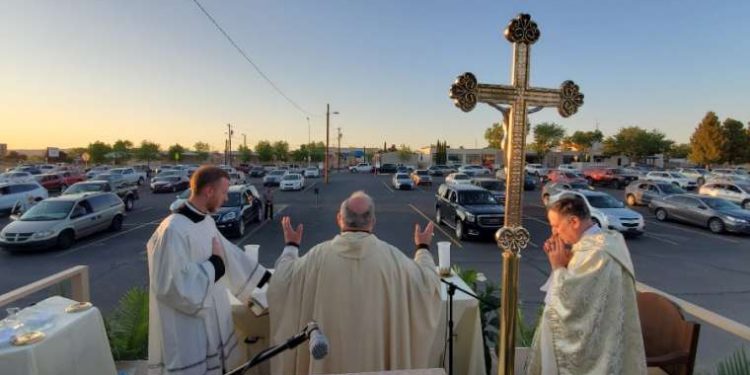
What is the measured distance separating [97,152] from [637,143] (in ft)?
353

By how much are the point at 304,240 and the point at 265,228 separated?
286cm

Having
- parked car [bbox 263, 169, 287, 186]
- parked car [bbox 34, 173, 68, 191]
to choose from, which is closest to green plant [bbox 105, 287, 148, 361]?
parked car [bbox 263, 169, 287, 186]

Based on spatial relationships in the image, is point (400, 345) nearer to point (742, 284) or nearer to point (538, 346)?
point (538, 346)

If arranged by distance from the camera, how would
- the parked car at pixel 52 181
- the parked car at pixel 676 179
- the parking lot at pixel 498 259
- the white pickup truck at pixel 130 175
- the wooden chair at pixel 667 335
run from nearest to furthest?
the wooden chair at pixel 667 335 < the parking lot at pixel 498 259 < the white pickup truck at pixel 130 175 < the parked car at pixel 52 181 < the parked car at pixel 676 179

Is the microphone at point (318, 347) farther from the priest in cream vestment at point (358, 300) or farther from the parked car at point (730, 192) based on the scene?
the parked car at point (730, 192)

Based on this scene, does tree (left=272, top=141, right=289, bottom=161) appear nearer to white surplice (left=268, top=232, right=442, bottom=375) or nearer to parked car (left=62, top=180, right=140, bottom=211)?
parked car (left=62, top=180, right=140, bottom=211)

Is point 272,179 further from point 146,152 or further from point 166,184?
point 146,152

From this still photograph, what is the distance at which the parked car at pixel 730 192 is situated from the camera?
2171cm

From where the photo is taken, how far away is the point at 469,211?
12938 mm

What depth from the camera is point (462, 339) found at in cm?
343

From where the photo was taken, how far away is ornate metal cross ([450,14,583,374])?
9.10 feet

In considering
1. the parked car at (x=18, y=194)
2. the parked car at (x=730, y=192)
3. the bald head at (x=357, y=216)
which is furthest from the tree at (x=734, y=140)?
the parked car at (x=18, y=194)

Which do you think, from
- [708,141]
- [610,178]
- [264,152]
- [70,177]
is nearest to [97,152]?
[264,152]

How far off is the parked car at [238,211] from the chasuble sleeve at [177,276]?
10672mm
